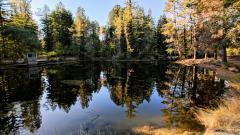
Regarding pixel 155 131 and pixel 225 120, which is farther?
pixel 155 131

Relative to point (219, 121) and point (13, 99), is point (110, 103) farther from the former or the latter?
point (219, 121)

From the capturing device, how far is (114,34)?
66375mm

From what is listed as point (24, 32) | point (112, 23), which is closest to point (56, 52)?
point (24, 32)

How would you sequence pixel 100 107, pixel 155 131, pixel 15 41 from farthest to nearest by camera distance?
pixel 15 41 < pixel 100 107 < pixel 155 131

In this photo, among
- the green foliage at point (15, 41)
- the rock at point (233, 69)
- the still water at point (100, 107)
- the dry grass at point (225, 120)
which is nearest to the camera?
the dry grass at point (225, 120)

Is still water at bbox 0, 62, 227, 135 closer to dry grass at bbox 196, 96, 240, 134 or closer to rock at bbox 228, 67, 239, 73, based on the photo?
dry grass at bbox 196, 96, 240, 134

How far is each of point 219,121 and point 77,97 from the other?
1166 centimetres

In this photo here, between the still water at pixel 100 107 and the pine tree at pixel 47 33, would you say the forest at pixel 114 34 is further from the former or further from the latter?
the still water at pixel 100 107

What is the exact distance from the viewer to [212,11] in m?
28.9

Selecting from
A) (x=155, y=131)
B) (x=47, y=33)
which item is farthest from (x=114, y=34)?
(x=155, y=131)

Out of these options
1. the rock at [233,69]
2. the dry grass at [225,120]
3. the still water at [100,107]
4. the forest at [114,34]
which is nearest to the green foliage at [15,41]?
the forest at [114,34]

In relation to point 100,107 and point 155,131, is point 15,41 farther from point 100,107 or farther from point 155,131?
point 155,131

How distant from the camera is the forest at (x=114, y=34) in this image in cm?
4534

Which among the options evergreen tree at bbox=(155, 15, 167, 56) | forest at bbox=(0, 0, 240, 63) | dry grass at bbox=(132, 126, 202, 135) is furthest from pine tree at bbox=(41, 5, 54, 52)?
dry grass at bbox=(132, 126, 202, 135)
